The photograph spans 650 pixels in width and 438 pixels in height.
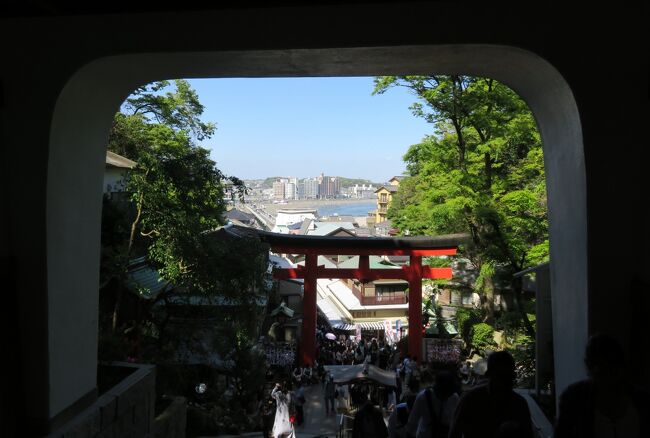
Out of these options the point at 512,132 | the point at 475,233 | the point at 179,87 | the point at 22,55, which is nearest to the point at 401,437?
the point at 22,55

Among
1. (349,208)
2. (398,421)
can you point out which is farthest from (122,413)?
(349,208)

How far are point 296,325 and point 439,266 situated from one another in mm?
7104

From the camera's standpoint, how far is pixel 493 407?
213 centimetres

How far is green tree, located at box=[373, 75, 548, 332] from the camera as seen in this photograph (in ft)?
38.9

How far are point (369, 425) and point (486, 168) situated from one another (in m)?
10.1

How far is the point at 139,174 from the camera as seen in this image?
716cm

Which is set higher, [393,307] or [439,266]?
[439,266]

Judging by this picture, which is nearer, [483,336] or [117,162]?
[117,162]

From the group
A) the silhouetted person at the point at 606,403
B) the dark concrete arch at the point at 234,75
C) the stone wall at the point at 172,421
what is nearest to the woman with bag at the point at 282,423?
the stone wall at the point at 172,421

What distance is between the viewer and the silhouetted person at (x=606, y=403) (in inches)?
70.6

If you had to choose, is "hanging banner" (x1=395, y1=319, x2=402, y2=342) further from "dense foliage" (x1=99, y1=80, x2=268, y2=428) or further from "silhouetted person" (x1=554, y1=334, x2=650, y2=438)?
"silhouetted person" (x1=554, y1=334, x2=650, y2=438)

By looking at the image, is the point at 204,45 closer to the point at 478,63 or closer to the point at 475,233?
the point at 478,63

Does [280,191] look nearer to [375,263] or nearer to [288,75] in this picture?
[375,263]

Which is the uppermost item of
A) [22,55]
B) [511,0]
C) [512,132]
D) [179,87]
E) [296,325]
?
[179,87]
